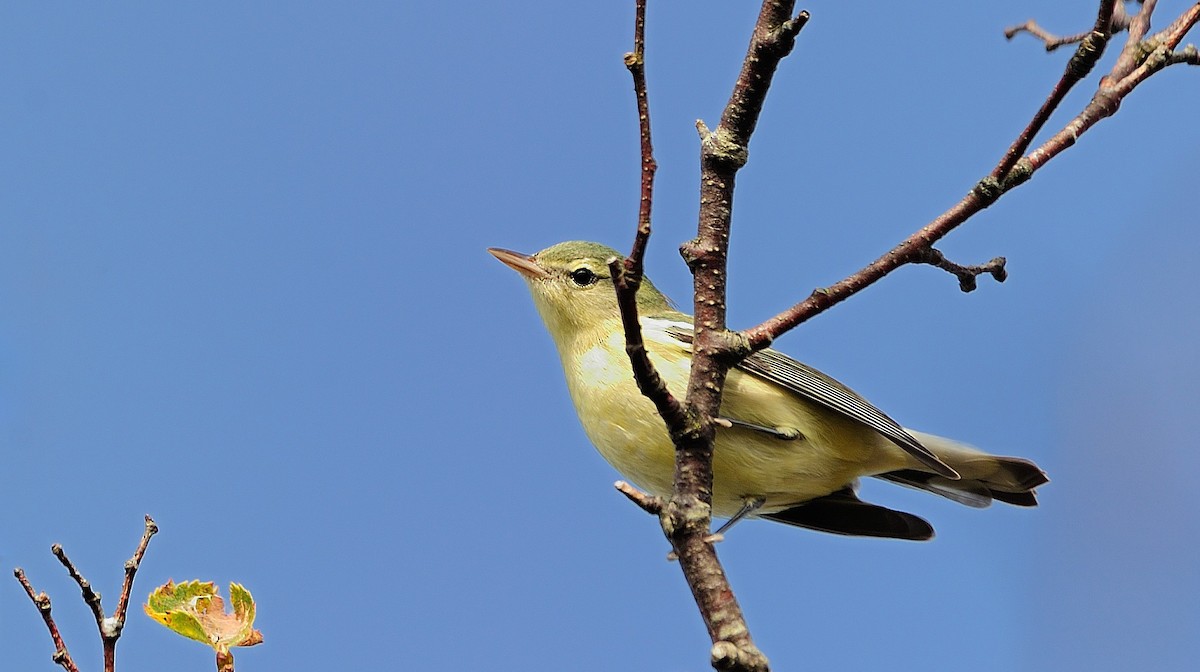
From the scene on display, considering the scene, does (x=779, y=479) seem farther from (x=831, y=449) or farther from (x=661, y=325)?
(x=661, y=325)

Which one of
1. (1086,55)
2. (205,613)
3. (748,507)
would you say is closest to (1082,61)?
(1086,55)

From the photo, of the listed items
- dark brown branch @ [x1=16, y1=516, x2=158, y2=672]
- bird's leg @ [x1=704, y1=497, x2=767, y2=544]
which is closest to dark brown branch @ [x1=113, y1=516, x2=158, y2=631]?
→ dark brown branch @ [x1=16, y1=516, x2=158, y2=672]

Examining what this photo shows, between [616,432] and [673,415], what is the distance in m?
1.84

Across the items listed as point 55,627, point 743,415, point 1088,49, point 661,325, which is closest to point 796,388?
point 743,415

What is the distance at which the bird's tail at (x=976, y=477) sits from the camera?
15.8 ft

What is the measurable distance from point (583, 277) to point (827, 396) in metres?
1.43

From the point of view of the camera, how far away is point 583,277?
17.3 feet

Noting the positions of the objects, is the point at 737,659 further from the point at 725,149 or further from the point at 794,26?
the point at 794,26

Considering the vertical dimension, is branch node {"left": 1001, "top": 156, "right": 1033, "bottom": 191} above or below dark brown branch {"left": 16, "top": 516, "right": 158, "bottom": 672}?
above

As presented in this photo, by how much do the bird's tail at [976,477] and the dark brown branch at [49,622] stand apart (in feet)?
12.4

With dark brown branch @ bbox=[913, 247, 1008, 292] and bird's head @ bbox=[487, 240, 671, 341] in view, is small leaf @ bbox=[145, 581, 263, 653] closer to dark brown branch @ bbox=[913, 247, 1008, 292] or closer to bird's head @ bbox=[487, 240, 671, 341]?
dark brown branch @ bbox=[913, 247, 1008, 292]

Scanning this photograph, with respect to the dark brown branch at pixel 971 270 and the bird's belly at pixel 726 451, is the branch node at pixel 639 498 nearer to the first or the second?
the dark brown branch at pixel 971 270

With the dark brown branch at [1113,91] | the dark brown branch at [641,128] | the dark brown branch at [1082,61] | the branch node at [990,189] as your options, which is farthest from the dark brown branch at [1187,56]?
the dark brown branch at [641,128]

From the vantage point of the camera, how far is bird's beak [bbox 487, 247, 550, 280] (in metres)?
5.43
